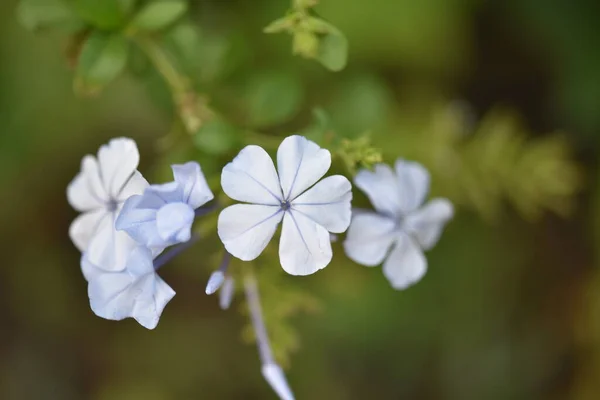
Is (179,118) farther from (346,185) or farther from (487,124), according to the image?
(487,124)

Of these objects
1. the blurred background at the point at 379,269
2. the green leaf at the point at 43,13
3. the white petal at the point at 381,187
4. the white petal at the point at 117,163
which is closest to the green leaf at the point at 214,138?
the white petal at the point at 117,163

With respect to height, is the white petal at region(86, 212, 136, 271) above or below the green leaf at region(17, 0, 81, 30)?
below

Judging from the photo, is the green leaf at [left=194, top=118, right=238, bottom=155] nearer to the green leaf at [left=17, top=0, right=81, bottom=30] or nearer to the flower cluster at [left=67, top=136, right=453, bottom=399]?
the flower cluster at [left=67, top=136, right=453, bottom=399]

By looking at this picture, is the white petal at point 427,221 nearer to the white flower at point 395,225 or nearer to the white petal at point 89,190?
the white flower at point 395,225

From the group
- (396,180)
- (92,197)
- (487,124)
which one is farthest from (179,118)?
(487,124)

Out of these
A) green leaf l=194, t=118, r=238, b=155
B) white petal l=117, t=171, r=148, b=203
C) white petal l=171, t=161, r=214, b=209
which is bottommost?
white petal l=117, t=171, r=148, b=203

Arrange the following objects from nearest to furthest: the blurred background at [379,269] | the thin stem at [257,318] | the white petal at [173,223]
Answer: the white petal at [173,223], the thin stem at [257,318], the blurred background at [379,269]

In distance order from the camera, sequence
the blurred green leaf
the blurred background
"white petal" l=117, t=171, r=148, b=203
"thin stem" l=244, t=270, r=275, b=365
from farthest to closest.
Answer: the blurred background → the blurred green leaf → "thin stem" l=244, t=270, r=275, b=365 → "white petal" l=117, t=171, r=148, b=203

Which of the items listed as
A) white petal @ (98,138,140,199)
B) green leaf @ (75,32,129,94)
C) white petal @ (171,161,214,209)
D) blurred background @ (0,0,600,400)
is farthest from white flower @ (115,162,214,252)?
blurred background @ (0,0,600,400)
